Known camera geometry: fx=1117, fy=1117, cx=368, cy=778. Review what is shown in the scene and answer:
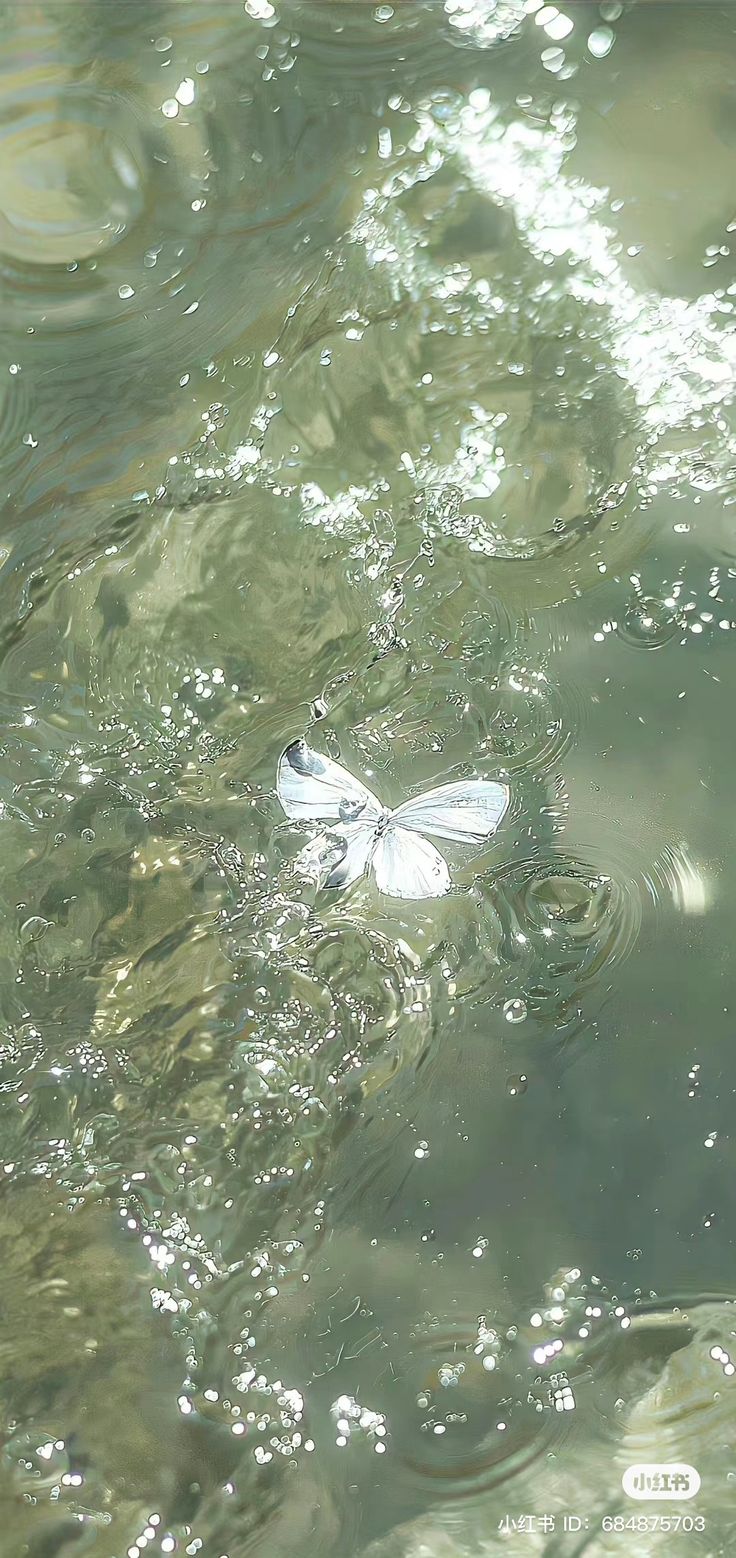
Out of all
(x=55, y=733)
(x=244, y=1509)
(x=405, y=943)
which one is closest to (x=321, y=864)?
(x=405, y=943)

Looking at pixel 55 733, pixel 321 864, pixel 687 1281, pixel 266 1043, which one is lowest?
pixel 687 1281

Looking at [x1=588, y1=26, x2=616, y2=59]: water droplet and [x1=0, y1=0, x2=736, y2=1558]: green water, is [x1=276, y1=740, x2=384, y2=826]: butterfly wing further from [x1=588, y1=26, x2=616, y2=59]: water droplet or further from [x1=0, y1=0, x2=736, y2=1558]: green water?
[x1=588, y1=26, x2=616, y2=59]: water droplet

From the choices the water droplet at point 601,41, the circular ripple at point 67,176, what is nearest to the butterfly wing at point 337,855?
the circular ripple at point 67,176

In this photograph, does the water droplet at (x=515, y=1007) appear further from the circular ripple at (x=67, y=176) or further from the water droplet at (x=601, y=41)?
the water droplet at (x=601, y=41)

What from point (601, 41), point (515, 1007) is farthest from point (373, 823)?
point (601, 41)

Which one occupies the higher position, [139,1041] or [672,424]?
[672,424]

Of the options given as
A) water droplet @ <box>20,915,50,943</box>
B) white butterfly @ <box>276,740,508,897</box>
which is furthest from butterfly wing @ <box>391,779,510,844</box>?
water droplet @ <box>20,915,50,943</box>

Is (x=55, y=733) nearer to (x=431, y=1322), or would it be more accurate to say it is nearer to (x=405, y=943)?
(x=405, y=943)
